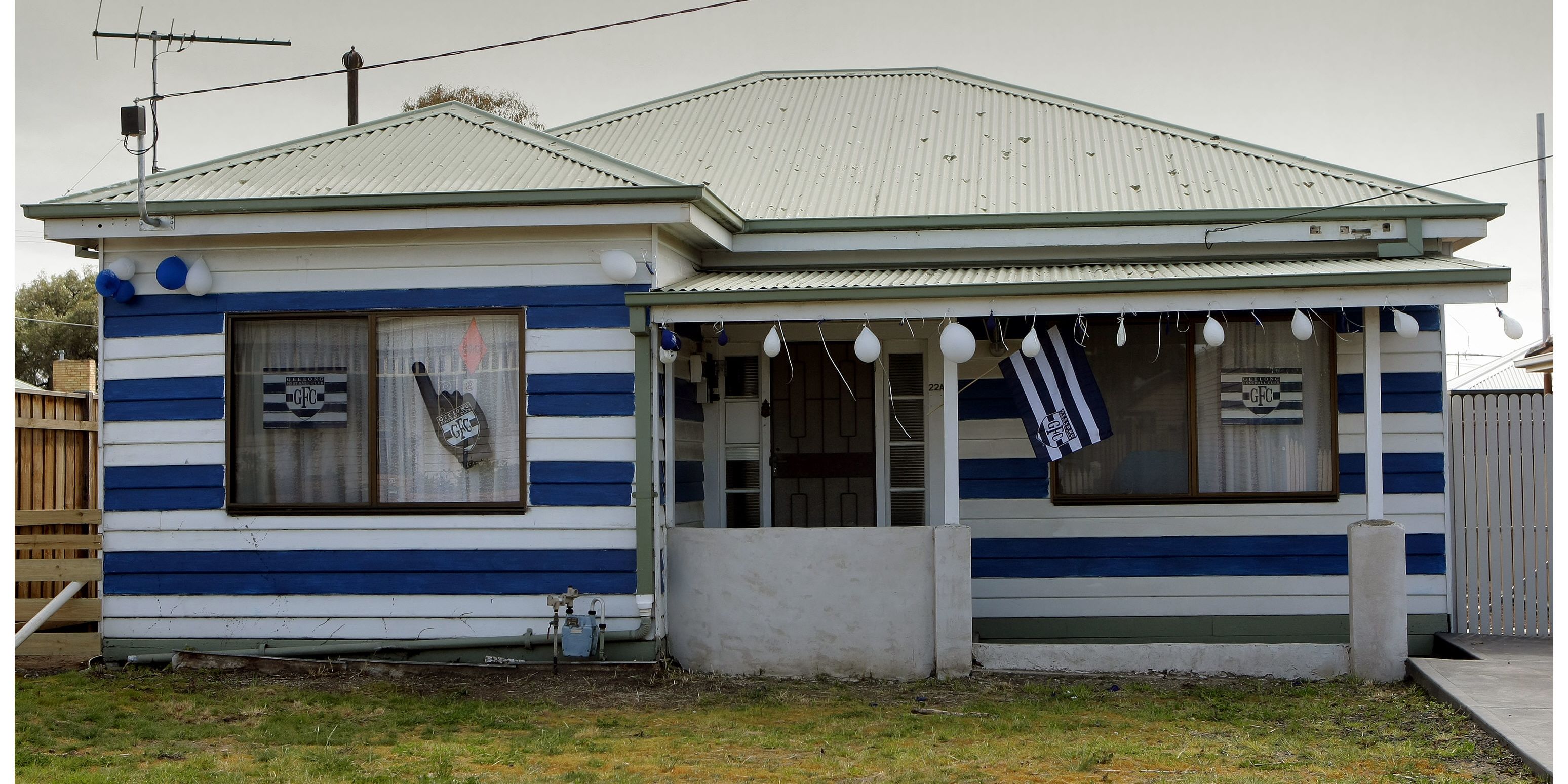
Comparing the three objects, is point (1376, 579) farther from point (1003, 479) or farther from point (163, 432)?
point (163, 432)

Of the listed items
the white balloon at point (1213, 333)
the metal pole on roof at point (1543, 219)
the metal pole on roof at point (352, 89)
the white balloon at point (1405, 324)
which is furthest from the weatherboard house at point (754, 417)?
the metal pole on roof at point (1543, 219)

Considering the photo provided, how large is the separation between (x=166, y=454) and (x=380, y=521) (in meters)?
1.48

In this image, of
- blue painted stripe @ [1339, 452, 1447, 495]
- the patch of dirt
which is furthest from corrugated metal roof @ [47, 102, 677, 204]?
blue painted stripe @ [1339, 452, 1447, 495]

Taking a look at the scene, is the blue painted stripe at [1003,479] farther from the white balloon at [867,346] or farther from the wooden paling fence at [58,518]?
the wooden paling fence at [58,518]

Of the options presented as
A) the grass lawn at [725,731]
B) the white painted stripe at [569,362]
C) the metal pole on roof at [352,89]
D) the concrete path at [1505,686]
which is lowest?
the grass lawn at [725,731]

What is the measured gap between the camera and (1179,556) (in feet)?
31.6

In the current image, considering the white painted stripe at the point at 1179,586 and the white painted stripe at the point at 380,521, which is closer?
the white painted stripe at the point at 380,521

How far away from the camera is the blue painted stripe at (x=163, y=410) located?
8969 millimetres

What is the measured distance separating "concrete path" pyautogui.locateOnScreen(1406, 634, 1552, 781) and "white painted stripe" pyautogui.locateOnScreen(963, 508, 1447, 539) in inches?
34.4

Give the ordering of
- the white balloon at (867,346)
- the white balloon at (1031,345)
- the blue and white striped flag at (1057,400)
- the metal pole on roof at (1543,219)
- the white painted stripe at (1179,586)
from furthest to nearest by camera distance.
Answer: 1. the metal pole on roof at (1543,219)
2. the white painted stripe at (1179,586)
3. the blue and white striped flag at (1057,400)
4. the white balloon at (1031,345)
5. the white balloon at (867,346)

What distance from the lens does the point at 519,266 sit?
29.0 ft

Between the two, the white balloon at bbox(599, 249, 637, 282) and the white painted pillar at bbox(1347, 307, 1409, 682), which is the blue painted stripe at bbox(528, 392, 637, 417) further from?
the white painted pillar at bbox(1347, 307, 1409, 682)

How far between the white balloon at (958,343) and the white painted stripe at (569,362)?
6.86ft

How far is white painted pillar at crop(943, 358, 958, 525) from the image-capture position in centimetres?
871
